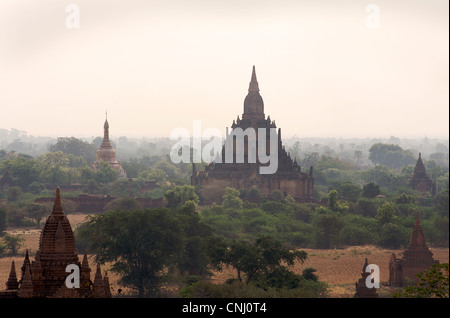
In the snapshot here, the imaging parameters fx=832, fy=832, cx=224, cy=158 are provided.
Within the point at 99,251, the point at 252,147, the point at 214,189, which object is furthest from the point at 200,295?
the point at 252,147

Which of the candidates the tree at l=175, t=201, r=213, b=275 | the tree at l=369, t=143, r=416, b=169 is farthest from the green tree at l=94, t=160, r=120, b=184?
the tree at l=369, t=143, r=416, b=169

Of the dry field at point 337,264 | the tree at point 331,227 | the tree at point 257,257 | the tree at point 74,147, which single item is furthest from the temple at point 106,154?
the tree at point 257,257

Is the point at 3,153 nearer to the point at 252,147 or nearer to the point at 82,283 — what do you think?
the point at 252,147

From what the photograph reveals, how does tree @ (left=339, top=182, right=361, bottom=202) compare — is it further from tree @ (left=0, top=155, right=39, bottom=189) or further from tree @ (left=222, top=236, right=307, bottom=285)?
tree @ (left=222, top=236, right=307, bottom=285)

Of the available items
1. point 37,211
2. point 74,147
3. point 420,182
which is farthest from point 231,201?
point 74,147

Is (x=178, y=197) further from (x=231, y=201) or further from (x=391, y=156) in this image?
(x=391, y=156)

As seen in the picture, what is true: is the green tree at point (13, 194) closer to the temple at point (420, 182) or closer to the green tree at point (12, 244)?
the green tree at point (12, 244)
